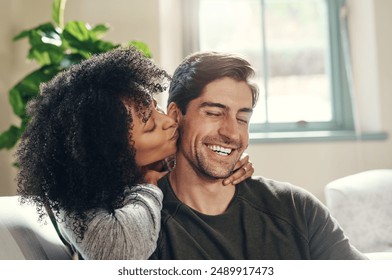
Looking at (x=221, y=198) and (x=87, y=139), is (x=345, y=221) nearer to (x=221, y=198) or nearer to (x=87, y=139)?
(x=221, y=198)

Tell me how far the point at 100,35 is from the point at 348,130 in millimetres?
623

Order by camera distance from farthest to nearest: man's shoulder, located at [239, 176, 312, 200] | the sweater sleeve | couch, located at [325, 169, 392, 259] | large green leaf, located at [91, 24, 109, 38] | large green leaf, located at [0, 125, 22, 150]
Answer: large green leaf, located at [0, 125, 22, 150] → large green leaf, located at [91, 24, 109, 38] → couch, located at [325, 169, 392, 259] → man's shoulder, located at [239, 176, 312, 200] → the sweater sleeve

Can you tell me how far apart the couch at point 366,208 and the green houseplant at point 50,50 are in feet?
2.06

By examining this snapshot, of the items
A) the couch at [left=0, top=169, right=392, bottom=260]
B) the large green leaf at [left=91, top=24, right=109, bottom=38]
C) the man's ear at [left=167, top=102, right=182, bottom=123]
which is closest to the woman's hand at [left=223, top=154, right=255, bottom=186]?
the man's ear at [left=167, top=102, right=182, bottom=123]

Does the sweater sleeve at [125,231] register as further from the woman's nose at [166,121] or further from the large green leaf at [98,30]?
the large green leaf at [98,30]

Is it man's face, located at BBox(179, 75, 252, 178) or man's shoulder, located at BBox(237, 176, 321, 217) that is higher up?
man's face, located at BBox(179, 75, 252, 178)

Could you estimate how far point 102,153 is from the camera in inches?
28.8

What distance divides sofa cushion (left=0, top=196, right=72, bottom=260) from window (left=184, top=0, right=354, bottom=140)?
0.39 meters

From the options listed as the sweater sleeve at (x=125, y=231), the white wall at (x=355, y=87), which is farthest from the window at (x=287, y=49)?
the sweater sleeve at (x=125, y=231)

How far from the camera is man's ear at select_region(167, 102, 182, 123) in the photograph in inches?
30.5

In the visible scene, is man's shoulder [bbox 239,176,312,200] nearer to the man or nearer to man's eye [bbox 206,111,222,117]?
the man

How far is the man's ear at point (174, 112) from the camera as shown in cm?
77

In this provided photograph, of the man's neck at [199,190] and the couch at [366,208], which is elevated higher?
the man's neck at [199,190]
